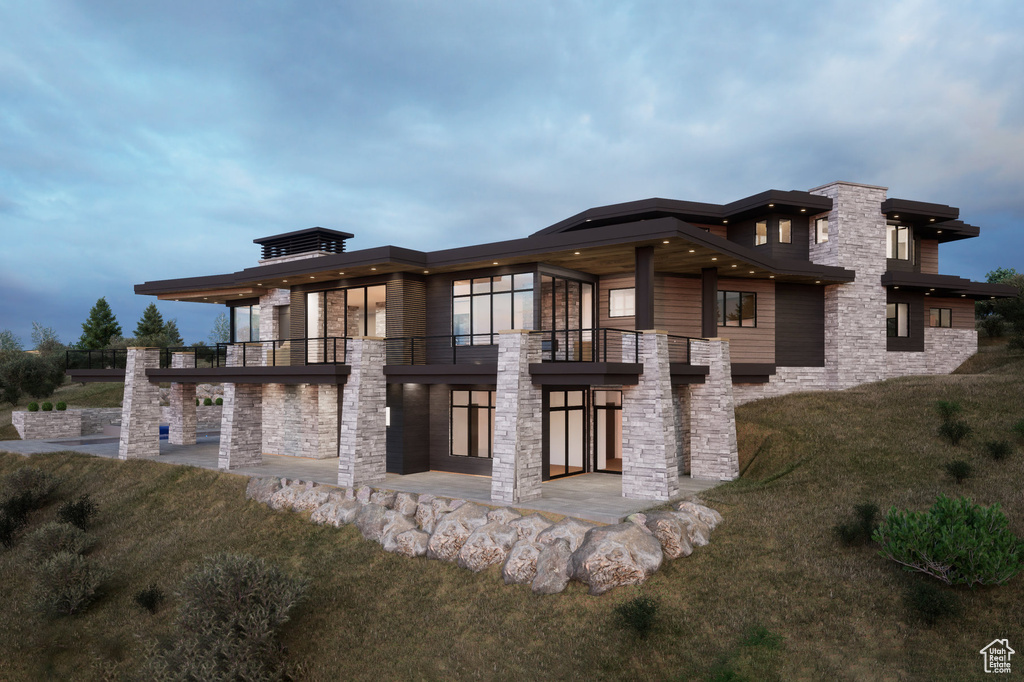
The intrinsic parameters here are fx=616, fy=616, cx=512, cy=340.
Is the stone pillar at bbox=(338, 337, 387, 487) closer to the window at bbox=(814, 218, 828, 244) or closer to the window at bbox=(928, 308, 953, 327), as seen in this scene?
the window at bbox=(814, 218, 828, 244)

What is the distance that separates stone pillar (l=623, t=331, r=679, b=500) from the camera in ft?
52.6

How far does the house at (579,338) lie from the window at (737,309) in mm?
82

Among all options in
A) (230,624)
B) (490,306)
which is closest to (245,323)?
(490,306)

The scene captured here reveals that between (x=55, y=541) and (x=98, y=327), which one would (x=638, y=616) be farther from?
(x=98, y=327)

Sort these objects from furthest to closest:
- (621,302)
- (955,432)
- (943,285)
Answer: (943,285)
(621,302)
(955,432)

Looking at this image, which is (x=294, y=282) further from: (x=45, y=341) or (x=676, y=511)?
(x=45, y=341)

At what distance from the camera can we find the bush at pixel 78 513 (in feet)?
65.7

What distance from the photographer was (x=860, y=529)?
508 inches

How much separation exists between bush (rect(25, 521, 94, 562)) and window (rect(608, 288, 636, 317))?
18.4 m

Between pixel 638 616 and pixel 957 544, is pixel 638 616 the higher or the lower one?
the lower one

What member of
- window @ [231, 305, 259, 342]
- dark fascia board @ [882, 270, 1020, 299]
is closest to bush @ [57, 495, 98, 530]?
window @ [231, 305, 259, 342]

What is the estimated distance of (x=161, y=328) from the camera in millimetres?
62875

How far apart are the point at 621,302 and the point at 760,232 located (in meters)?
7.88

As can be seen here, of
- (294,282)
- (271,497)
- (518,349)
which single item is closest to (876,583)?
(518,349)
